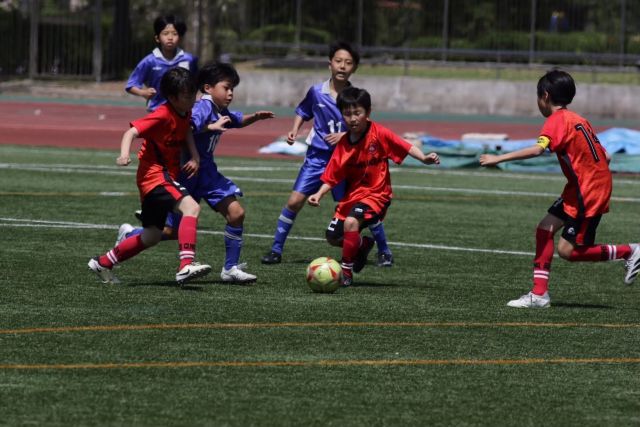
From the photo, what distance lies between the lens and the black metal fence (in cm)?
3716

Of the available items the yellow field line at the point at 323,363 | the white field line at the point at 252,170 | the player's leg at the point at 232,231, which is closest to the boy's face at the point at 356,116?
the player's leg at the point at 232,231

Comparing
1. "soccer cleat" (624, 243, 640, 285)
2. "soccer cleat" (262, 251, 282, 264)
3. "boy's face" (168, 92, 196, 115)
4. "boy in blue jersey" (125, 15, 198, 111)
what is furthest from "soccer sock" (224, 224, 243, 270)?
"boy in blue jersey" (125, 15, 198, 111)

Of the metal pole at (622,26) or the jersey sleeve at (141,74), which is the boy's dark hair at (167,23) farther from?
the metal pole at (622,26)

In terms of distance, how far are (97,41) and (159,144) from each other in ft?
108

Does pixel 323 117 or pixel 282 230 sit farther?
pixel 323 117

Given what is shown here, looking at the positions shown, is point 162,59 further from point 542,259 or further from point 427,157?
point 542,259

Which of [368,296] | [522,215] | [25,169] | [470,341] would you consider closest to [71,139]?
[25,169]


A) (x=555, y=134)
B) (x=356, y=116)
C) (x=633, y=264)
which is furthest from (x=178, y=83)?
(x=633, y=264)

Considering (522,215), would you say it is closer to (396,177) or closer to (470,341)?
(396,177)

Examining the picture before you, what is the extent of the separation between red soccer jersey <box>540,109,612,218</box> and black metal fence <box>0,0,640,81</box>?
1093 inches

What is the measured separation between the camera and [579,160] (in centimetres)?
956

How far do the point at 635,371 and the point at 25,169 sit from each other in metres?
14.7

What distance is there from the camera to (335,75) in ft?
40.4

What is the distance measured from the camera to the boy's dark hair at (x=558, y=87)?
959 centimetres
